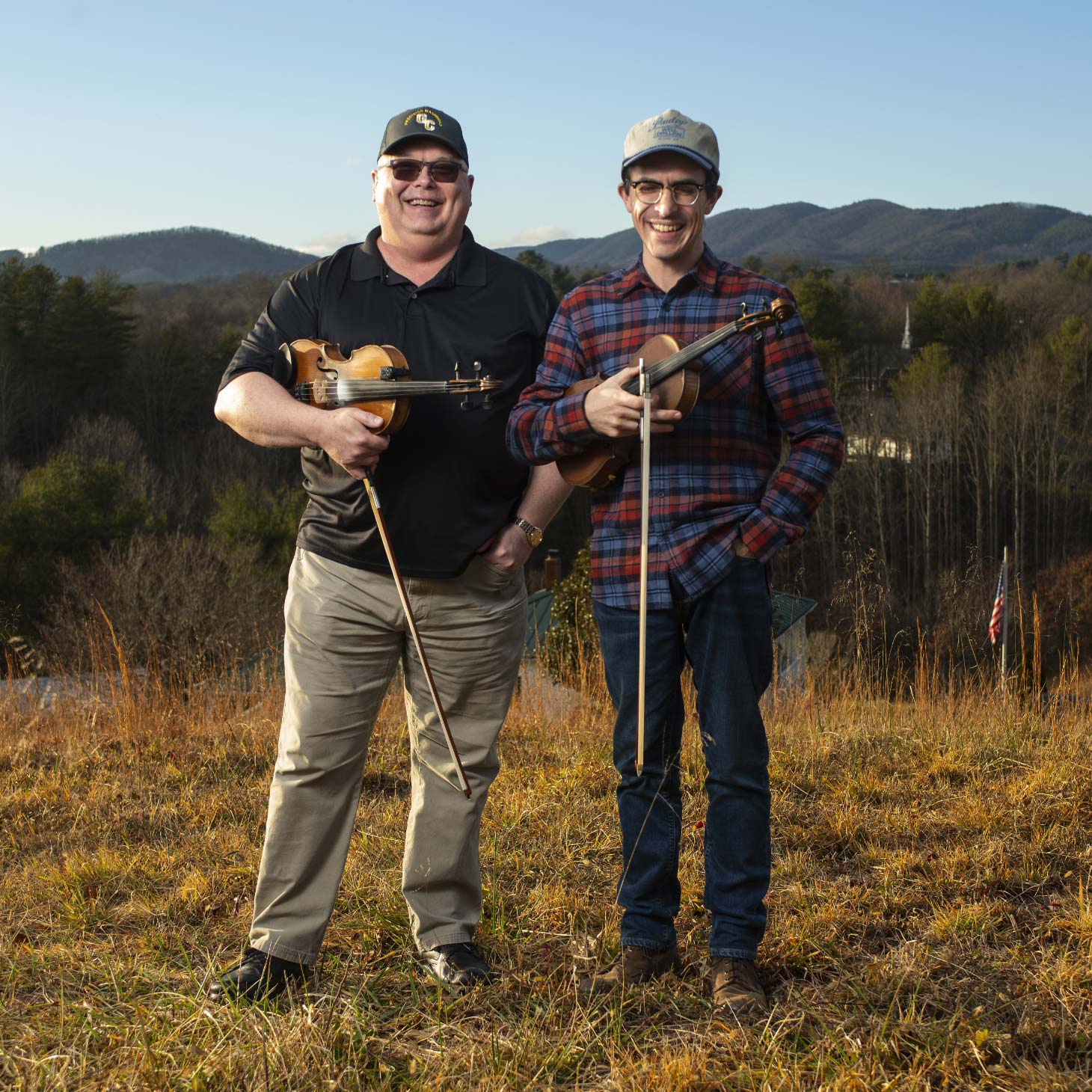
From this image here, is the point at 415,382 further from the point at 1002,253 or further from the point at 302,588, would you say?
the point at 1002,253

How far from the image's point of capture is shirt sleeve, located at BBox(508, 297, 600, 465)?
2.71 meters

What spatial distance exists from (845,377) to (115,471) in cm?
2740

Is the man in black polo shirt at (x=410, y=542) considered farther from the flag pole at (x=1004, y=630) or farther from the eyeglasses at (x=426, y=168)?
the flag pole at (x=1004, y=630)

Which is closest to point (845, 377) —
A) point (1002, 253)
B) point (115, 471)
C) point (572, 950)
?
point (115, 471)

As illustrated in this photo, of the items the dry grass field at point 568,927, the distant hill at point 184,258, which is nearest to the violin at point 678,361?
the dry grass field at point 568,927

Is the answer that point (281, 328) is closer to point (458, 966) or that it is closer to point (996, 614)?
point (458, 966)

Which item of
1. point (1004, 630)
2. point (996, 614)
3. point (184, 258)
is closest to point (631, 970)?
point (1004, 630)

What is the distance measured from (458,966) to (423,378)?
1541 millimetres

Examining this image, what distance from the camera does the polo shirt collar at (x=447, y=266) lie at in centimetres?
307

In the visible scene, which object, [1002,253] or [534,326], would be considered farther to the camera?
[1002,253]

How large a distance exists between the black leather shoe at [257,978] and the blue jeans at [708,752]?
863mm

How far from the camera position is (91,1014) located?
274 cm

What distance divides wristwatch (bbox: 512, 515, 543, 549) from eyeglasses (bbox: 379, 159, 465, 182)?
3.02ft

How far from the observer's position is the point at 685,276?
9.03ft
